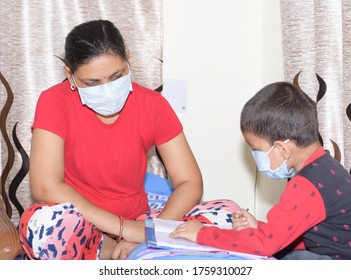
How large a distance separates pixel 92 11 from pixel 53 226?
98cm

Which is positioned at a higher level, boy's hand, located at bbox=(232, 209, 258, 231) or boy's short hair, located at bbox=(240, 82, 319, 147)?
Result: boy's short hair, located at bbox=(240, 82, 319, 147)

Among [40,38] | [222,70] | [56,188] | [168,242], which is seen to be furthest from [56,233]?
[222,70]

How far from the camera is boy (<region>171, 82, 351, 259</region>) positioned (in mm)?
1508

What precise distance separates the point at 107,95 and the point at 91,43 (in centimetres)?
16

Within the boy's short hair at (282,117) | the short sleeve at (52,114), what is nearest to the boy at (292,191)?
the boy's short hair at (282,117)

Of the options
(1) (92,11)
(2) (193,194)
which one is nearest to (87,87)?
(2) (193,194)

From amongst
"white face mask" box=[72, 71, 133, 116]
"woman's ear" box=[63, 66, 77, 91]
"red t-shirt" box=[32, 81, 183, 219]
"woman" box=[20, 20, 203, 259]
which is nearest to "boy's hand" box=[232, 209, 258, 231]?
"woman" box=[20, 20, 203, 259]

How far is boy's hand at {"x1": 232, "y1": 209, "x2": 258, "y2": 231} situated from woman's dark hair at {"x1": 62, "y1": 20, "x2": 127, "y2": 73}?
580 mm

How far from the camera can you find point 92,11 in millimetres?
2299

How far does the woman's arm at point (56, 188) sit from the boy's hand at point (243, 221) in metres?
0.29

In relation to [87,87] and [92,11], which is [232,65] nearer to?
[92,11]

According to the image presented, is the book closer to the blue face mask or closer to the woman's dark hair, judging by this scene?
the blue face mask

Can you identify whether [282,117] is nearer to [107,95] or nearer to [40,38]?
[107,95]

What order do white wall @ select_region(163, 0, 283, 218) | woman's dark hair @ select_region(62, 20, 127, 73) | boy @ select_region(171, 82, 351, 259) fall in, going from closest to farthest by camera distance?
boy @ select_region(171, 82, 351, 259), woman's dark hair @ select_region(62, 20, 127, 73), white wall @ select_region(163, 0, 283, 218)
